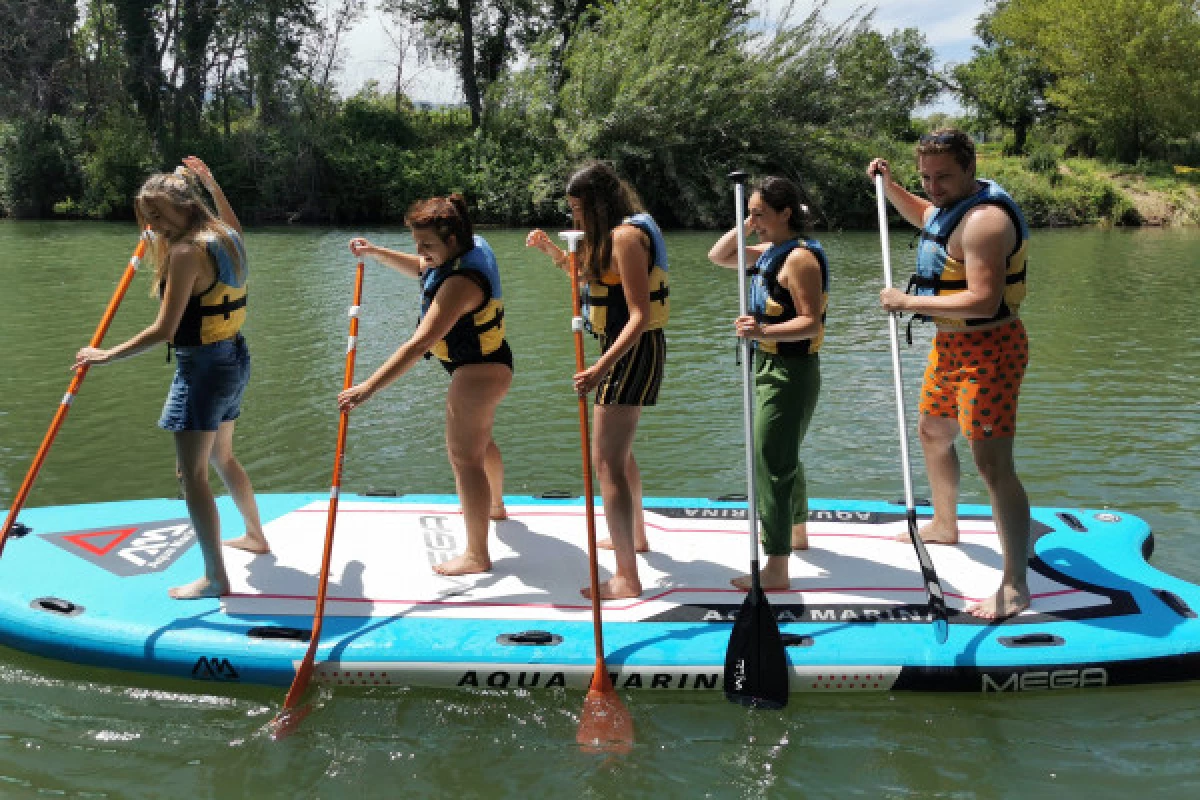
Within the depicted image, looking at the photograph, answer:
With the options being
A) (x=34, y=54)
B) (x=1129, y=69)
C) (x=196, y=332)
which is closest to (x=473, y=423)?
(x=196, y=332)

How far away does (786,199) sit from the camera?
450 centimetres

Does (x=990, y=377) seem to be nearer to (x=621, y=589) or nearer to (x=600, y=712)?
(x=621, y=589)

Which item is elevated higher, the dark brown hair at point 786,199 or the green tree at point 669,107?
the green tree at point 669,107

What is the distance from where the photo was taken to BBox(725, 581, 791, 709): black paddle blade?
4.19 meters

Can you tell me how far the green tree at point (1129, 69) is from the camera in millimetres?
39219

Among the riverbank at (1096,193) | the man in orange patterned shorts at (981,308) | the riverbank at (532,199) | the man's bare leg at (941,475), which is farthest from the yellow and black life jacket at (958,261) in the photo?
the riverbank at (1096,193)

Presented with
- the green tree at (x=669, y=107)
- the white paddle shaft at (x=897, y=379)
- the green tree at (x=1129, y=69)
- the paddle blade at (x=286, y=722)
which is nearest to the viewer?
the paddle blade at (x=286, y=722)

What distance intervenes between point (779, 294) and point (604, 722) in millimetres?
1945

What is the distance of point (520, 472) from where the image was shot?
26.0 feet

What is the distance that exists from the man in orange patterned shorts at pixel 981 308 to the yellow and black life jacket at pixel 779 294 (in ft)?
1.06

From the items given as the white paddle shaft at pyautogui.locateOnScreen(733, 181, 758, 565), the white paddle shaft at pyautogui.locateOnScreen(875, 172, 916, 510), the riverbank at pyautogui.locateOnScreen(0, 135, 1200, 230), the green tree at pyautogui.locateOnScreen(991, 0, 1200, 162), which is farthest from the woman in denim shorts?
the green tree at pyautogui.locateOnScreen(991, 0, 1200, 162)

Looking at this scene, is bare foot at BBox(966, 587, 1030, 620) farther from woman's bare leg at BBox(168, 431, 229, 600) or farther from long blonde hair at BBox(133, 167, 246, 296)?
long blonde hair at BBox(133, 167, 246, 296)

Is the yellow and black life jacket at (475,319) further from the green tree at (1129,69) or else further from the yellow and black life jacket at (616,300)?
the green tree at (1129,69)

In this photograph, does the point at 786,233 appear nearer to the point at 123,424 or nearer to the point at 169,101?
the point at 123,424
